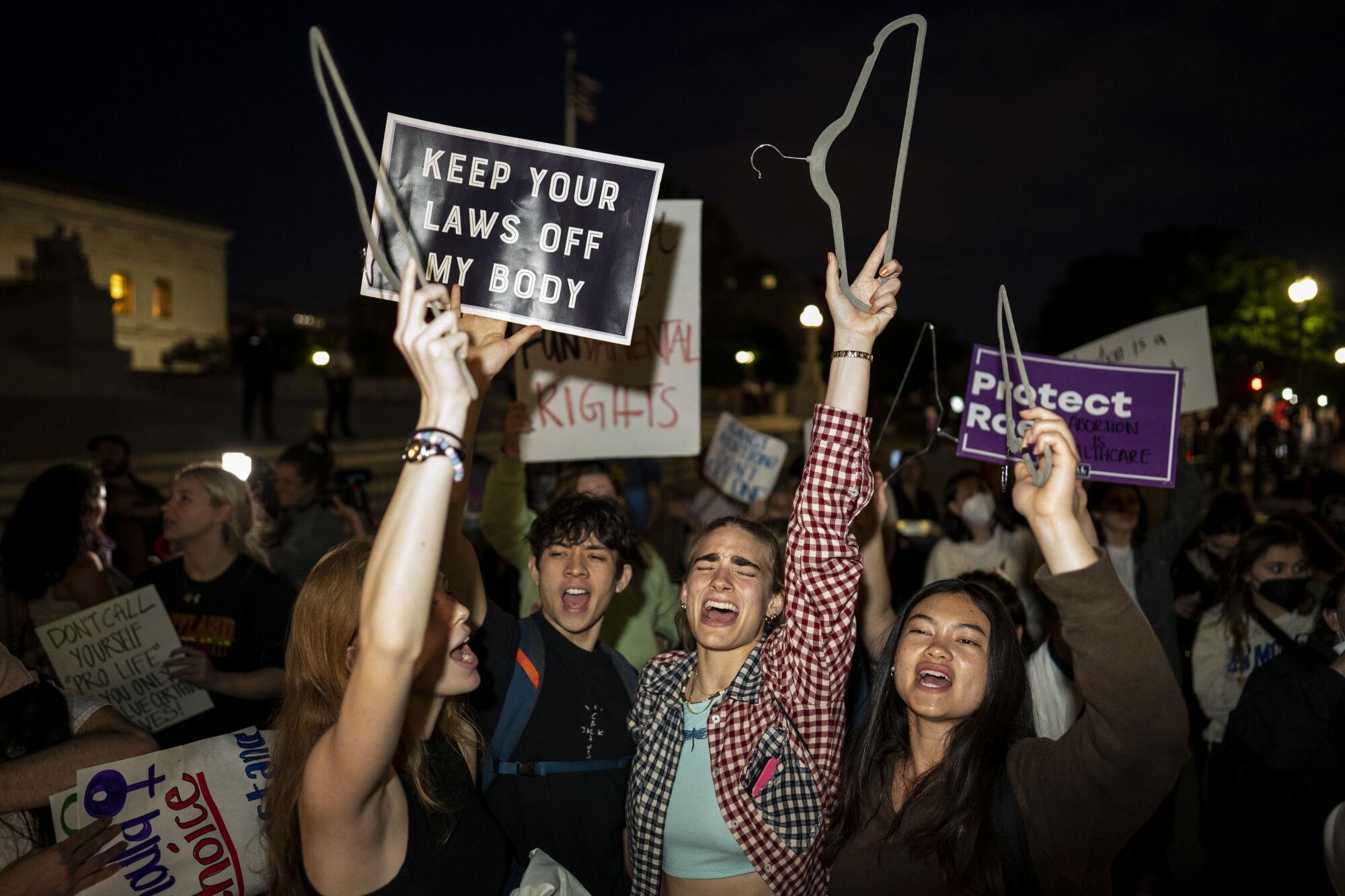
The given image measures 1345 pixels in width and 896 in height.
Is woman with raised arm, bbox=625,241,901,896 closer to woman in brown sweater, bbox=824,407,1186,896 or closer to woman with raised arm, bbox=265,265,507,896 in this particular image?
woman in brown sweater, bbox=824,407,1186,896

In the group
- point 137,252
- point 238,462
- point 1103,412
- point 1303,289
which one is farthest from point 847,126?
point 137,252

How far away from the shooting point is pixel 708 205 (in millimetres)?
42188

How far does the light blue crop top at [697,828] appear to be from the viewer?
94.9 inches

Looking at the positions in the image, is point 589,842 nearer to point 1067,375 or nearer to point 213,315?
point 1067,375

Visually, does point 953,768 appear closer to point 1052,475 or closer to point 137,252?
point 1052,475

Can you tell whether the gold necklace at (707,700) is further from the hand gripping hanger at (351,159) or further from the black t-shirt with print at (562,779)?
the hand gripping hanger at (351,159)

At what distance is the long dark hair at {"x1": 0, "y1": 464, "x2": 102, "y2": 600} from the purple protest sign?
4.24 metres

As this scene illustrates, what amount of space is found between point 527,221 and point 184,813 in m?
2.04

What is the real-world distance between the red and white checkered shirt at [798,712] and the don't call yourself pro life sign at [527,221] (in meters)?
0.96

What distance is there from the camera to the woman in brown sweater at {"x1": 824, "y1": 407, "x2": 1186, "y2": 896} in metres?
1.78

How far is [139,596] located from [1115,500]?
16.6ft

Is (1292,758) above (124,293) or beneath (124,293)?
beneath

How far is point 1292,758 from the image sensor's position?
9.92 feet

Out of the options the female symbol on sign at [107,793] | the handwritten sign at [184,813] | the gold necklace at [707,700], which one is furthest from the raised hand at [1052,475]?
the female symbol on sign at [107,793]
